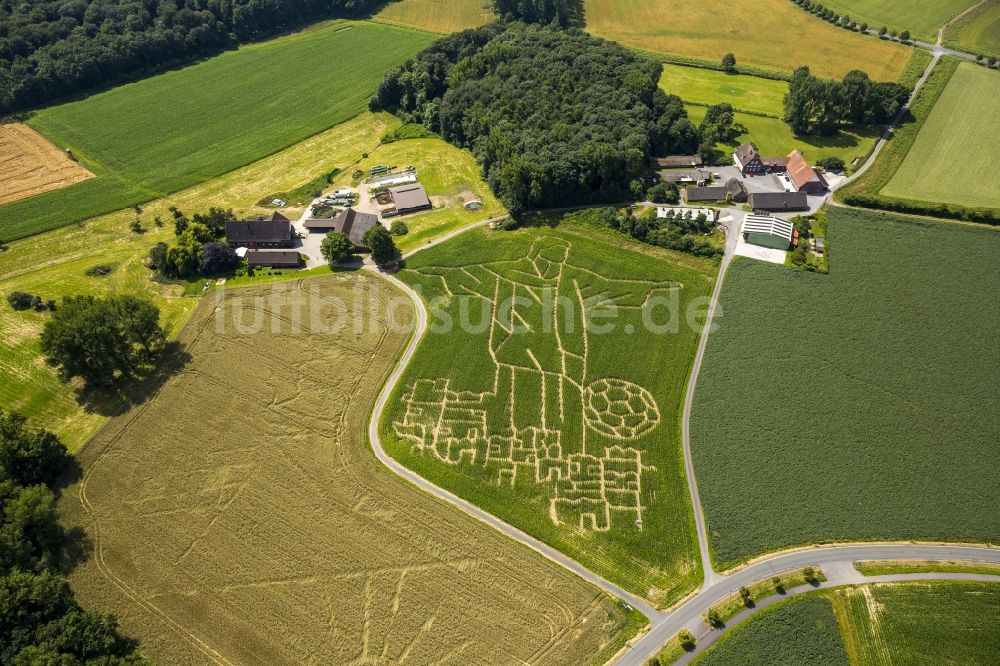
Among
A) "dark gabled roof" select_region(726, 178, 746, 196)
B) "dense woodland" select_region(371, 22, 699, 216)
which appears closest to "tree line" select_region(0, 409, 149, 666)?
"dense woodland" select_region(371, 22, 699, 216)

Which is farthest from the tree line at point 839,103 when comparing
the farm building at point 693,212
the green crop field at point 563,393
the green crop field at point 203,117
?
the green crop field at point 203,117

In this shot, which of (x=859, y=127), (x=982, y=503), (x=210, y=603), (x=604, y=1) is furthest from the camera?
(x=604, y=1)

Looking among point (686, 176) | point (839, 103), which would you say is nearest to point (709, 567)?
point (686, 176)

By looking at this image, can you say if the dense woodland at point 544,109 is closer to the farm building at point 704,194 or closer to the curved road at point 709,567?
the farm building at point 704,194

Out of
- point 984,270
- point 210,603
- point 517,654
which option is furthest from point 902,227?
point 210,603

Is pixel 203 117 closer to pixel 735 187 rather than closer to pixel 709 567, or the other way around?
pixel 735 187

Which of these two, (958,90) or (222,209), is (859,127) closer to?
(958,90)

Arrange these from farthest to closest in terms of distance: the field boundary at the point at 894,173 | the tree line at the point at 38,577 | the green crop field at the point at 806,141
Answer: the green crop field at the point at 806,141
the field boundary at the point at 894,173
the tree line at the point at 38,577
